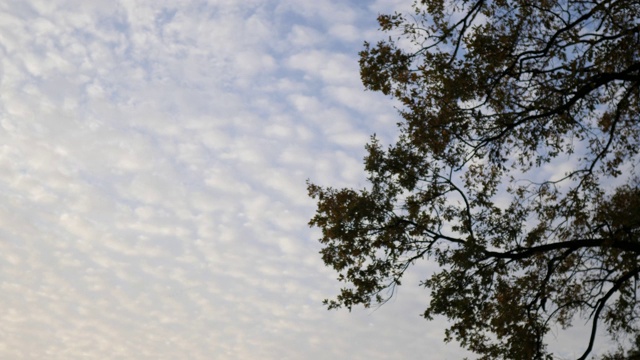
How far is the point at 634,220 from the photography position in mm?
12758

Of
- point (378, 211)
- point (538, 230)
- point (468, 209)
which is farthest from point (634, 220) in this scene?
point (378, 211)

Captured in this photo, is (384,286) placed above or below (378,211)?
below

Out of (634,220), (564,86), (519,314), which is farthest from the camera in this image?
(519,314)

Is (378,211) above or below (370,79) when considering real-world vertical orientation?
below

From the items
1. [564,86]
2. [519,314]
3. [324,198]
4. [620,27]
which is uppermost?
[620,27]

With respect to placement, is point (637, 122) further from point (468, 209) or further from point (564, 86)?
point (468, 209)

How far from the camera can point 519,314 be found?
14688mm

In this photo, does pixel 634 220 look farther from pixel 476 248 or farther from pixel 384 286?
pixel 384 286

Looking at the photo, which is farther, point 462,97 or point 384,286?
point 384,286

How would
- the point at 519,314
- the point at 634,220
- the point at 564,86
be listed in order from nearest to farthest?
the point at 634,220
the point at 564,86
the point at 519,314

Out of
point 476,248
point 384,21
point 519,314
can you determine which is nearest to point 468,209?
point 476,248

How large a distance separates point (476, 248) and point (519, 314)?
185cm

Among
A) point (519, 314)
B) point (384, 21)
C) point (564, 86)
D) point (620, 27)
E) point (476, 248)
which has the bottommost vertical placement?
point (519, 314)

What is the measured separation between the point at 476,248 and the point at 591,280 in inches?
129
